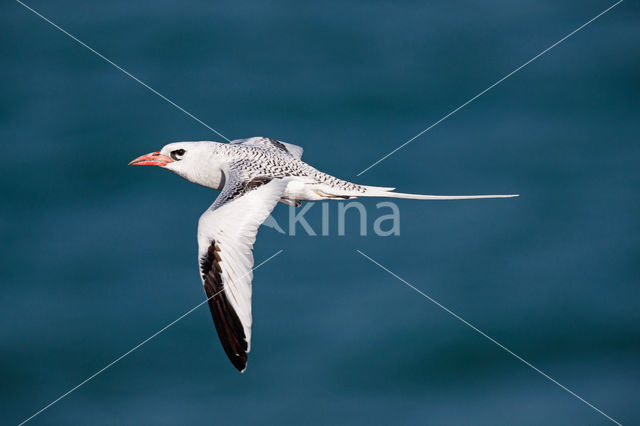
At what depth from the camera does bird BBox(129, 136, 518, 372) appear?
10.7 meters

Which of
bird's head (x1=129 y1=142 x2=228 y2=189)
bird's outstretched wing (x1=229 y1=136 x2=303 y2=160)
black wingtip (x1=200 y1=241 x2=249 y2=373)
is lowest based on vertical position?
black wingtip (x1=200 y1=241 x2=249 y2=373)

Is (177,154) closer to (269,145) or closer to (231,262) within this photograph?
(269,145)

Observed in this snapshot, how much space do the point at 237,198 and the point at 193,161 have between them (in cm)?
193

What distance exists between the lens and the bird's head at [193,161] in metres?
13.1

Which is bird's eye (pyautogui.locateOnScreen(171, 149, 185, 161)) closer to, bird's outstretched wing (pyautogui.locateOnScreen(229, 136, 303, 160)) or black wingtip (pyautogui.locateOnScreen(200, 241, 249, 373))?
bird's outstretched wing (pyautogui.locateOnScreen(229, 136, 303, 160))

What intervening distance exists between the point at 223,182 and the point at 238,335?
3.11 m

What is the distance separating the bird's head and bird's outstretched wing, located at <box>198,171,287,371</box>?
164 centimetres

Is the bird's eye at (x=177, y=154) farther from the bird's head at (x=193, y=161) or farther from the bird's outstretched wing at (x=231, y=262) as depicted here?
the bird's outstretched wing at (x=231, y=262)

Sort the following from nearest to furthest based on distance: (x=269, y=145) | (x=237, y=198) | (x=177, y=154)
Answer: (x=237, y=198)
(x=177, y=154)
(x=269, y=145)

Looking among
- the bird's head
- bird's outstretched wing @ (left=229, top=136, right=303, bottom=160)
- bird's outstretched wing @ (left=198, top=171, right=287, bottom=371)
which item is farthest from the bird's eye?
bird's outstretched wing @ (left=198, top=171, right=287, bottom=371)

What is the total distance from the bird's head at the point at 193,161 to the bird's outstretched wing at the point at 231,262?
164cm

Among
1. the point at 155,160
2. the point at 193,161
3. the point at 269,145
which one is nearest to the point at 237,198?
the point at 193,161

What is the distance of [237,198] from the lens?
11.5 m

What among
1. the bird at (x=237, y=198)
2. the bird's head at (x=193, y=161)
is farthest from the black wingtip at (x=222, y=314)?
the bird's head at (x=193, y=161)
